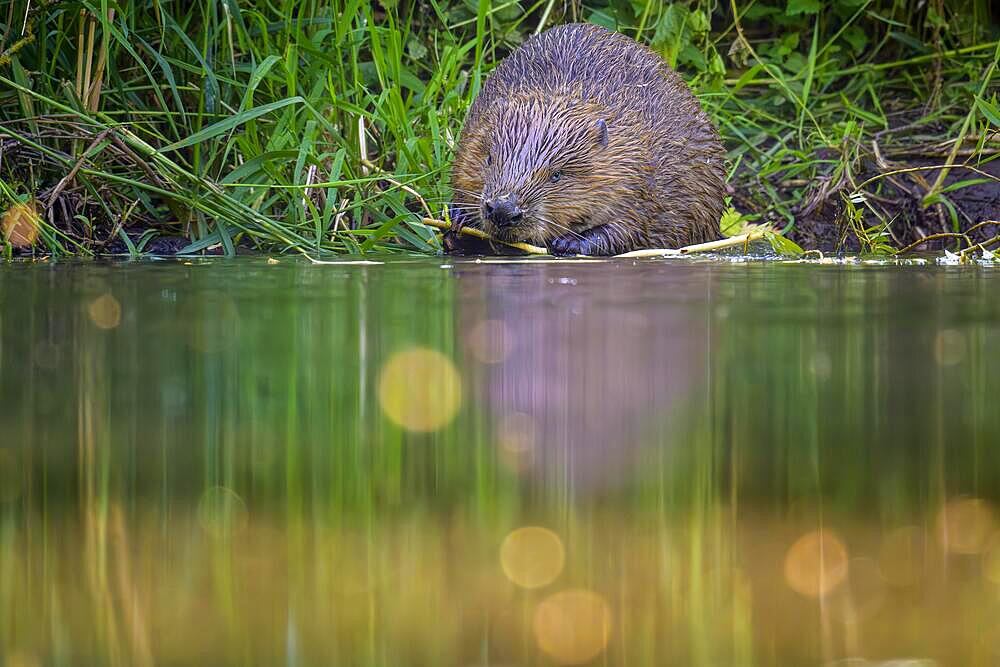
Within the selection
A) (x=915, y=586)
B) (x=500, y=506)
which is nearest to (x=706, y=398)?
(x=500, y=506)

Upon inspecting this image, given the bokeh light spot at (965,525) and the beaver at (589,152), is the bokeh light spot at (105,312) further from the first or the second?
the beaver at (589,152)

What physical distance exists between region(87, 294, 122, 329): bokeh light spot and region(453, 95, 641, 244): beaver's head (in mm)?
1874

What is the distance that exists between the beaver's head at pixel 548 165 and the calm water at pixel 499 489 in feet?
6.80

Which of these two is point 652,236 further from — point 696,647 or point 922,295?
point 696,647

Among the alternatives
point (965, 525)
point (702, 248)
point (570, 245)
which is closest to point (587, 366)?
point (965, 525)

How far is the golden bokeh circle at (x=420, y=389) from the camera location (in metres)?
1.53

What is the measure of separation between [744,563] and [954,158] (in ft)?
15.4

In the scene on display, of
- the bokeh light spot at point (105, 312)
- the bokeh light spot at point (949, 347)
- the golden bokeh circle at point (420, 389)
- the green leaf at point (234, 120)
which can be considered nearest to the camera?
the golden bokeh circle at point (420, 389)

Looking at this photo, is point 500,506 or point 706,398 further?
point 706,398

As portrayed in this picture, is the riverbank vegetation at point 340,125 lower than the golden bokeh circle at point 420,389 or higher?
higher

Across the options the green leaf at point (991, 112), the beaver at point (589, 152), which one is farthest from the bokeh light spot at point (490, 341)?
the green leaf at point (991, 112)

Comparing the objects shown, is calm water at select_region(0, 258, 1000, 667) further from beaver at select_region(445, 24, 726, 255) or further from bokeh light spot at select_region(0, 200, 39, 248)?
beaver at select_region(445, 24, 726, 255)

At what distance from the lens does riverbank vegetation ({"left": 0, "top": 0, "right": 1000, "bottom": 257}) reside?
403 cm

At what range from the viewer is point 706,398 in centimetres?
162
